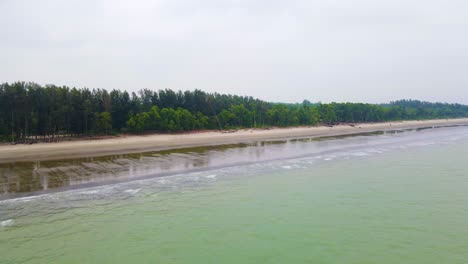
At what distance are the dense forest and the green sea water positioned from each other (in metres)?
28.0

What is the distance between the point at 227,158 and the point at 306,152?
32.3 ft

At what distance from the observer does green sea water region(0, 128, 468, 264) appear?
11.1 metres

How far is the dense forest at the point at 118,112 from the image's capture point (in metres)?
40.3

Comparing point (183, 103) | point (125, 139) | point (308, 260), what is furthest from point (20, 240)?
point (183, 103)

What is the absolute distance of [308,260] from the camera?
10.7 meters

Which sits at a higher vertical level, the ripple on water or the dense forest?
the dense forest

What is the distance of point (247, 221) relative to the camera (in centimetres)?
1412

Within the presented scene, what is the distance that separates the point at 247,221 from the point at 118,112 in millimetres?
42385

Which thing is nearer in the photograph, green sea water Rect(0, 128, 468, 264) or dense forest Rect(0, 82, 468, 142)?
green sea water Rect(0, 128, 468, 264)

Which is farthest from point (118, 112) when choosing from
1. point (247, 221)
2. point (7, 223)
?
point (247, 221)

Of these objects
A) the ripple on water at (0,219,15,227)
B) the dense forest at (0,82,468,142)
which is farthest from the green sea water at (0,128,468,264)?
the dense forest at (0,82,468,142)

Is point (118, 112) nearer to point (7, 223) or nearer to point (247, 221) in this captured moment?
point (7, 223)

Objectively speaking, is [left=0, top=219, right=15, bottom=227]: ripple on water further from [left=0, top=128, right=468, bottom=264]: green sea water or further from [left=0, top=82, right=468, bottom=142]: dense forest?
[left=0, top=82, right=468, bottom=142]: dense forest

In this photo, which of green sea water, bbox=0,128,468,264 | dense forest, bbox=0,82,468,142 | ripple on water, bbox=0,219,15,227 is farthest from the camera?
dense forest, bbox=0,82,468,142
